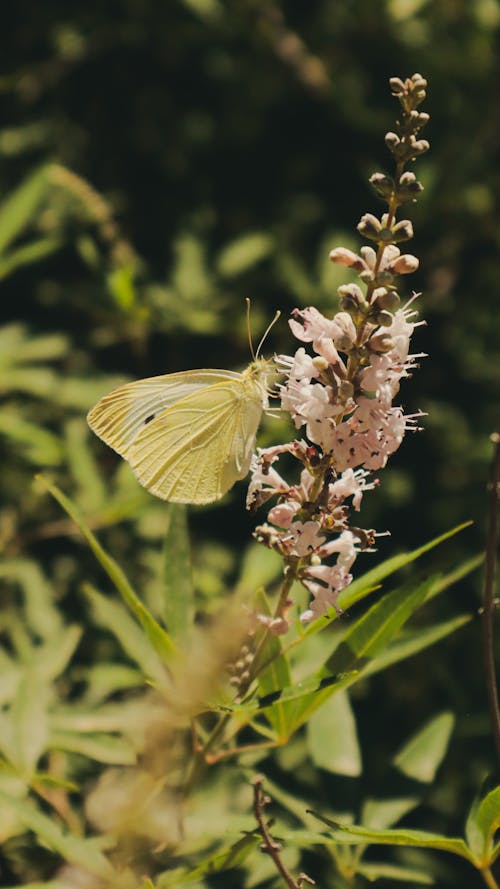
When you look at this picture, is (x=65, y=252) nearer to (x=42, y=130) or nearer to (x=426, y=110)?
(x=42, y=130)

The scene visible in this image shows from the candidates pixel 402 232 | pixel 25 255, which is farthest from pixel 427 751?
pixel 25 255

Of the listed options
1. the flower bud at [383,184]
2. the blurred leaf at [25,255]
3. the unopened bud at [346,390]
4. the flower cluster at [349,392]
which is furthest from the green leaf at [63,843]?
the blurred leaf at [25,255]

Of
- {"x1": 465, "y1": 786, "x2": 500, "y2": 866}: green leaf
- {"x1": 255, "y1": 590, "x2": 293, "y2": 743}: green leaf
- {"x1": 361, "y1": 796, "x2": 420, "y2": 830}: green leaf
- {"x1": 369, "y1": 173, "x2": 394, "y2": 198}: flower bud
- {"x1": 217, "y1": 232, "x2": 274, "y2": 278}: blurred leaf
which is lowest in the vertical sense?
{"x1": 361, "y1": 796, "x2": 420, "y2": 830}: green leaf

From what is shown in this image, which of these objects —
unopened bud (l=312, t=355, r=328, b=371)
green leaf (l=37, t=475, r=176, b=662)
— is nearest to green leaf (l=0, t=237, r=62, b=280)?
green leaf (l=37, t=475, r=176, b=662)

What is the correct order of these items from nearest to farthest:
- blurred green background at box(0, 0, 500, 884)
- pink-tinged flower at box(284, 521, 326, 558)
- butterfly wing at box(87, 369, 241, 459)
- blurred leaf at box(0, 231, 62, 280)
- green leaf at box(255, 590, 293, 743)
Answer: pink-tinged flower at box(284, 521, 326, 558) < green leaf at box(255, 590, 293, 743) < butterfly wing at box(87, 369, 241, 459) < blurred leaf at box(0, 231, 62, 280) < blurred green background at box(0, 0, 500, 884)

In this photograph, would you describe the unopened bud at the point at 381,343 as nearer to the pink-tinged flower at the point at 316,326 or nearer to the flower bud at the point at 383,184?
the pink-tinged flower at the point at 316,326

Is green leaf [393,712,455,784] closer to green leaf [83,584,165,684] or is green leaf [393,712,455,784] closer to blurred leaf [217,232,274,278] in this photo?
green leaf [83,584,165,684]

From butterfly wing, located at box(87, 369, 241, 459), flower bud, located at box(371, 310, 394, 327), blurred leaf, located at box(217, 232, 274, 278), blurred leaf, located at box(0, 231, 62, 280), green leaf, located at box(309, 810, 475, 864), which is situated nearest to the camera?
green leaf, located at box(309, 810, 475, 864)
